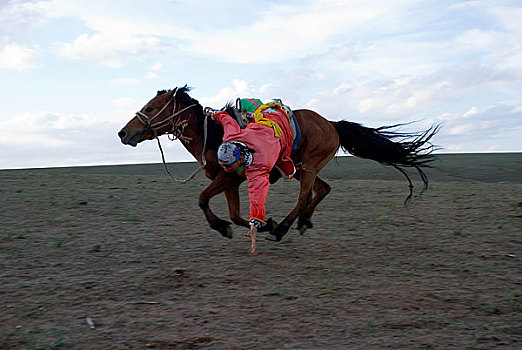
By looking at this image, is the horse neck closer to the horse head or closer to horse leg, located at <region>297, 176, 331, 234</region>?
the horse head

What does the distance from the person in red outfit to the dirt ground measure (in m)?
0.68

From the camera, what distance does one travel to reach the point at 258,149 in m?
5.75

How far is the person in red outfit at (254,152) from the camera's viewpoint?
18.4ft

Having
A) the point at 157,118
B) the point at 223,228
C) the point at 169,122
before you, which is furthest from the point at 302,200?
the point at 157,118

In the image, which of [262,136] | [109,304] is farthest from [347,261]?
[109,304]

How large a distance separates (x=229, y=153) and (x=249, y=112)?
38.9 inches

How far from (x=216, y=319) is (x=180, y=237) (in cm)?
293

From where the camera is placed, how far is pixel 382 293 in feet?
15.8

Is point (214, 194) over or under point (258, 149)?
under

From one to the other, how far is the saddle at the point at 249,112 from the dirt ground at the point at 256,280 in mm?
1386

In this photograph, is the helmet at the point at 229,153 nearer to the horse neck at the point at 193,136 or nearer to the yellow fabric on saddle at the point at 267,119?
the yellow fabric on saddle at the point at 267,119

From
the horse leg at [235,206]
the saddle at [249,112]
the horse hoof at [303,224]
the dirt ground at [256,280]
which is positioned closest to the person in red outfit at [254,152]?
the saddle at [249,112]

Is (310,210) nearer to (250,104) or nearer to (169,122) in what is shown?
(250,104)

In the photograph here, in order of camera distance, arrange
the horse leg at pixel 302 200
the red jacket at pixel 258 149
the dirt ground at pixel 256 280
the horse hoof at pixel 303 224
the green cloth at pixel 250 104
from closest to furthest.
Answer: the dirt ground at pixel 256 280, the red jacket at pixel 258 149, the horse leg at pixel 302 200, the green cloth at pixel 250 104, the horse hoof at pixel 303 224
